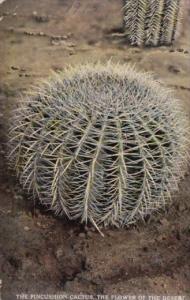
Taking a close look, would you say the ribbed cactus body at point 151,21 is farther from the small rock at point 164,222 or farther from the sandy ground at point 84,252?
the small rock at point 164,222

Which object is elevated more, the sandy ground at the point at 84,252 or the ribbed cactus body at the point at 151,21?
the ribbed cactus body at the point at 151,21

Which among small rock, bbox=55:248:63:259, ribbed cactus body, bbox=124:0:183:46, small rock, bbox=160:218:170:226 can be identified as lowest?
small rock, bbox=160:218:170:226

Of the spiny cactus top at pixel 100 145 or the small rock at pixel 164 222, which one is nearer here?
the spiny cactus top at pixel 100 145

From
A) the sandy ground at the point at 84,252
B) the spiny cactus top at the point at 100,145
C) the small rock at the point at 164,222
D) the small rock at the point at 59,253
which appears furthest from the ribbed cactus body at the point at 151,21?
the small rock at the point at 59,253

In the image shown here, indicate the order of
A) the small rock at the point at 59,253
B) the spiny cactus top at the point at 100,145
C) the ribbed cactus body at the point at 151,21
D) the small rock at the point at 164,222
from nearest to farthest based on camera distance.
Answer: the spiny cactus top at the point at 100,145 → the small rock at the point at 59,253 → the small rock at the point at 164,222 → the ribbed cactus body at the point at 151,21

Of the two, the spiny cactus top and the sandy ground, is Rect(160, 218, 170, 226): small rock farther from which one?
the spiny cactus top

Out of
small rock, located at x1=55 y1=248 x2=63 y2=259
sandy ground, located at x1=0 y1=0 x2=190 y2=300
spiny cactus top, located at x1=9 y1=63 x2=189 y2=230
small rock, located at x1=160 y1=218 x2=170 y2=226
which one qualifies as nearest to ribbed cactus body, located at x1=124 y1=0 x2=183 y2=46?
sandy ground, located at x1=0 y1=0 x2=190 y2=300

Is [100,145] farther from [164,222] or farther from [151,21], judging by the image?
[151,21]
